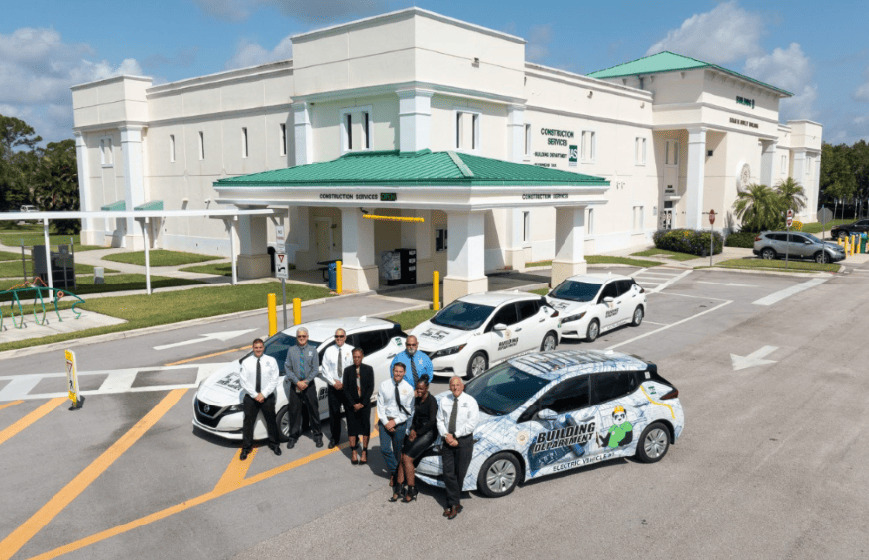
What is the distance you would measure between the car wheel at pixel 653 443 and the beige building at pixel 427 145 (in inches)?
467

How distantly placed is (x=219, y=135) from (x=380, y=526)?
3354 centimetres

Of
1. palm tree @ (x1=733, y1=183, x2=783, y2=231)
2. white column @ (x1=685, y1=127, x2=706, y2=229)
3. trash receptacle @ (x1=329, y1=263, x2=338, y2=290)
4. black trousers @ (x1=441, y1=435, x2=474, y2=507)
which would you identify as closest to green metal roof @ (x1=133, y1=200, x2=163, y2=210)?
trash receptacle @ (x1=329, y1=263, x2=338, y2=290)

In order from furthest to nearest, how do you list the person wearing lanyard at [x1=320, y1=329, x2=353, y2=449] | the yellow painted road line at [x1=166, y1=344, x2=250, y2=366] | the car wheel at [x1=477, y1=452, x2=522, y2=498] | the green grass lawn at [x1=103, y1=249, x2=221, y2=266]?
the green grass lawn at [x1=103, y1=249, x2=221, y2=266], the yellow painted road line at [x1=166, y1=344, x2=250, y2=366], the person wearing lanyard at [x1=320, y1=329, x2=353, y2=449], the car wheel at [x1=477, y1=452, x2=522, y2=498]

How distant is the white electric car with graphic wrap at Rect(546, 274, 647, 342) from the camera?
17.8 meters

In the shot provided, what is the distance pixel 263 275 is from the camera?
96.2 feet

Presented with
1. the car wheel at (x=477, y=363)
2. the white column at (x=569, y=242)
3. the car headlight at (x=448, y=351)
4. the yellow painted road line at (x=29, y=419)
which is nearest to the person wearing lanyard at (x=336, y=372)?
the car headlight at (x=448, y=351)

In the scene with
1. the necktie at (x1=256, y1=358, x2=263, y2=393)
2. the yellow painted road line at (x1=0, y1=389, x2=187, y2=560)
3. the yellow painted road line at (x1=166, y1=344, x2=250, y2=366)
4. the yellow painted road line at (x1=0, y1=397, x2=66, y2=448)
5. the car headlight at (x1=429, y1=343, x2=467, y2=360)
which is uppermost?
the necktie at (x1=256, y1=358, x2=263, y2=393)

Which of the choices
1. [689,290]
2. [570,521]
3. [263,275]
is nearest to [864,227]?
[689,290]

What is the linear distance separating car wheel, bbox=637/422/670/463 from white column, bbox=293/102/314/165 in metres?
23.6

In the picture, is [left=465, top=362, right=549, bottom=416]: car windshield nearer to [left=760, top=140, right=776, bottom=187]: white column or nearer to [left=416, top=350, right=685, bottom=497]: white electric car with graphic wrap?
[left=416, top=350, right=685, bottom=497]: white electric car with graphic wrap

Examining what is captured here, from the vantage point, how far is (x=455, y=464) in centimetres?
831

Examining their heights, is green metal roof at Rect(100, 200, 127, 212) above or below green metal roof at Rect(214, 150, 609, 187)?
below

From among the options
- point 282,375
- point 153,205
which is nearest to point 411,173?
point 282,375

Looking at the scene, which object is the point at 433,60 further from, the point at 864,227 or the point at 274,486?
the point at 864,227
